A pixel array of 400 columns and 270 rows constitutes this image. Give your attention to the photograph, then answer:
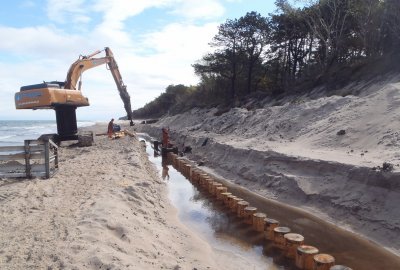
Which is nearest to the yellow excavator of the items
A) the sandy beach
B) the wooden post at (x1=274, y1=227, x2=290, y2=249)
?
the sandy beach

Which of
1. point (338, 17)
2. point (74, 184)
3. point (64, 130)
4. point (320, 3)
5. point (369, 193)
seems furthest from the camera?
point (320, 3)

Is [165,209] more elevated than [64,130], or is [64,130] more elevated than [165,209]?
[64,130]

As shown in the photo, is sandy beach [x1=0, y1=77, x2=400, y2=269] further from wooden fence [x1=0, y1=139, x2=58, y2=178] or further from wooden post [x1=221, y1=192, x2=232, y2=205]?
wooden post [x1=221, y1=192, x2=232, y2=205]

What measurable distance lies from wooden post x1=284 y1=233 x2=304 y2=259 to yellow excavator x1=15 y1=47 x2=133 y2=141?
1523 cm

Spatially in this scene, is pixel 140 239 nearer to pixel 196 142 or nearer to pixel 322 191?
pixel 322 191

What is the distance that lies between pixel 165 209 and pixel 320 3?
89.2ft

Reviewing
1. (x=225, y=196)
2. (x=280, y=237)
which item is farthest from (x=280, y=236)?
(x=225, y=196)

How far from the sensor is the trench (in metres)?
8.27

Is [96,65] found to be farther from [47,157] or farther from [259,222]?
[259,222]

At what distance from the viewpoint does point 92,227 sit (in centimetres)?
743

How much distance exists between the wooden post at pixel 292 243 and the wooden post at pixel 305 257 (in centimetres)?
43

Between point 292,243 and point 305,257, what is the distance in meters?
0.72

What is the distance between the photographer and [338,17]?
29.9 metres

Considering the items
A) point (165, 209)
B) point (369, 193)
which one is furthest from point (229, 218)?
point (369, 193)
